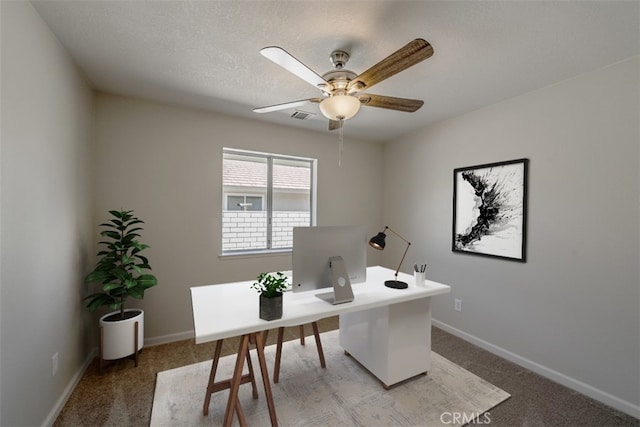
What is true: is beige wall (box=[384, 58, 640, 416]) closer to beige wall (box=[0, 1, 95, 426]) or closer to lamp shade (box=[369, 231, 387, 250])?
lamp shade (box=[369, 231, 387, 250])

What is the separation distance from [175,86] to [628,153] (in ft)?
11.6

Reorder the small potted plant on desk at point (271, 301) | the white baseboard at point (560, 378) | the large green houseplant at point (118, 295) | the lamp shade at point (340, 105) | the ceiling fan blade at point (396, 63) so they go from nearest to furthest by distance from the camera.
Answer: the ceiling fan blade at point (396, 63), the small potted plant on desk at point (271, 301), the lamp shade at point (340, 105), the white baseboard at point (560, 378), the large green houseplant at point (118, 295)

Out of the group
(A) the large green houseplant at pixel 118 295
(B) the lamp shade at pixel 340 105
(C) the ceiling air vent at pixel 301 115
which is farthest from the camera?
(C) the ceiling air vent at pixel 301 115

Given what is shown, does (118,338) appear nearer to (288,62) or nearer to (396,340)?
(396,340)

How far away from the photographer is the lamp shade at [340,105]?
158 centimetres

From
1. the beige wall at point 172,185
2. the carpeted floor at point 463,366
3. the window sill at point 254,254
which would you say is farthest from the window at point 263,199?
the carpeted floor at point 463,366

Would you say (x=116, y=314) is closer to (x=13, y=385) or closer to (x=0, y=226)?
(x=13, y=385)

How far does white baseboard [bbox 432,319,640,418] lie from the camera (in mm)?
1829

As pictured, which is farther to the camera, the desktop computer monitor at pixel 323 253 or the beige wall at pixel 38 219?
the desktop computer monitor at pixel 323 253

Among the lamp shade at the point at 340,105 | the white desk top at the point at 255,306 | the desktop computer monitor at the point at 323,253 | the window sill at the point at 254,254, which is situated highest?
the lamp shade at the point at 340,105

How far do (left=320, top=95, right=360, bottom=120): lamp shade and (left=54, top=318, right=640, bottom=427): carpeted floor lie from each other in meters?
2.20

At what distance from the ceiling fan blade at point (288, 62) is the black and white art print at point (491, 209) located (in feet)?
6.60

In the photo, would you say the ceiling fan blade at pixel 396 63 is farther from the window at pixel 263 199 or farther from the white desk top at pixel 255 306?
the window at pixel 263 199

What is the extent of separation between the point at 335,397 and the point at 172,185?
2.47 meters
